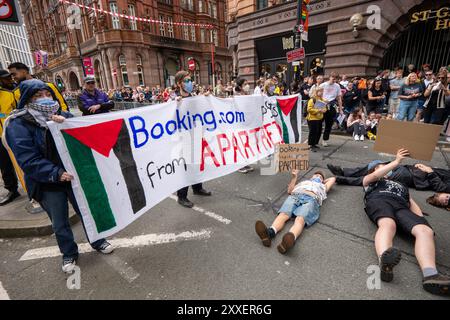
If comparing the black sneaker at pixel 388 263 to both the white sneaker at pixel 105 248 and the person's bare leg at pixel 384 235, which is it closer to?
the person's bare leg at pixel 384 235

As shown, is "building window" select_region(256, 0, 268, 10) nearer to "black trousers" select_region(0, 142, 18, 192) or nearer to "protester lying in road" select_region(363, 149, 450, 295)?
"protester lying in road" select_region(363, 149, 450, 295)

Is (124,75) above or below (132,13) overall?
below

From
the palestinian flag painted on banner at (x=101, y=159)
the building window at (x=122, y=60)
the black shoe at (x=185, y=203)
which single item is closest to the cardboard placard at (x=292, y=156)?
the black shoe at (x=185, y=203)

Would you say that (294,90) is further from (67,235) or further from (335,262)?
(67,235)

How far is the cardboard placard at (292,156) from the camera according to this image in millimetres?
3664

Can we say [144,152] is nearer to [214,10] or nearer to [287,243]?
[287,243]

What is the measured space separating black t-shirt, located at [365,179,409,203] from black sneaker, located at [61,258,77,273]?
3.61 m

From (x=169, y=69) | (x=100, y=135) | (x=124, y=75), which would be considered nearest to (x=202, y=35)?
(x=169, y=69)

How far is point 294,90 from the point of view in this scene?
9.48 meters

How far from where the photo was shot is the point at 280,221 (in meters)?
2.91

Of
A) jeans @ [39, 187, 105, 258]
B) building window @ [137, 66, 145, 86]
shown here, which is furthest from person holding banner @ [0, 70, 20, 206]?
building window @ [137, 66, 145, 86]

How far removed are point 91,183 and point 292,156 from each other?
9.21 ft

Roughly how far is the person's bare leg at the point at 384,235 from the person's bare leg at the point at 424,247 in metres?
0.19

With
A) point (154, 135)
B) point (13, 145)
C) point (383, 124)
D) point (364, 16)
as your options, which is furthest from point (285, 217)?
point (364, 16)
